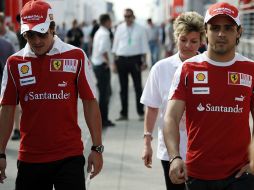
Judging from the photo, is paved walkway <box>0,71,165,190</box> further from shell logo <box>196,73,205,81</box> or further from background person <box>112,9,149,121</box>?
shell logo <box>196,73,205,81</box>

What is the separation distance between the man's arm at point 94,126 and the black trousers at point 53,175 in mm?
178

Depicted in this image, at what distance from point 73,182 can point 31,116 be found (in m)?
0.48

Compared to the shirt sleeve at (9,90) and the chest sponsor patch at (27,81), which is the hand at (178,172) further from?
the shirt sleeve at (9,90)

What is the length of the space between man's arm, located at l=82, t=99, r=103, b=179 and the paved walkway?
Answer: 2938 mm

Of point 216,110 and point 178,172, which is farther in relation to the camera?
point 216,110

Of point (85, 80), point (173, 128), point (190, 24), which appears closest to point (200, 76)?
point (173, 128)

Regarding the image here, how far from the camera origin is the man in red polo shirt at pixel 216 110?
3986mm

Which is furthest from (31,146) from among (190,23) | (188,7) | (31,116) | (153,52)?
(188,7)

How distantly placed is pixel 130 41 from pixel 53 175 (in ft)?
27.3

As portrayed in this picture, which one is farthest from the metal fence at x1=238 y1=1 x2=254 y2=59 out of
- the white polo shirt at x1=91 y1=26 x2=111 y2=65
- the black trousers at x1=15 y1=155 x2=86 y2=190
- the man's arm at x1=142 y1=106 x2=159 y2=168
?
the black trousers at x1=15 y1=155 x2=86 y2=190

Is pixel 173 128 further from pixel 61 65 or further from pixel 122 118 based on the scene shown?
pixel 122 118

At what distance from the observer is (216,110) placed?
13.1 feet

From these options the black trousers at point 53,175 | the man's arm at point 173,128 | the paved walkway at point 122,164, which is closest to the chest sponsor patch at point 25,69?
the black trousers at point 53,175

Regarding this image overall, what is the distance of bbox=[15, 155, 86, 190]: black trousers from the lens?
14.3ft
